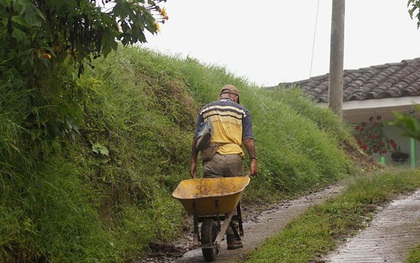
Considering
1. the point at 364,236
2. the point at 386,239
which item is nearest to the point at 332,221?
the point at 364,236

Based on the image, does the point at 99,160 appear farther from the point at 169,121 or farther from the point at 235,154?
the point at 169,121

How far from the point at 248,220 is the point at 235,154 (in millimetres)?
2283

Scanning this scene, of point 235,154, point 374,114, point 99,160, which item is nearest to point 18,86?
point 99,160

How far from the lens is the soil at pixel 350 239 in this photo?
748cm

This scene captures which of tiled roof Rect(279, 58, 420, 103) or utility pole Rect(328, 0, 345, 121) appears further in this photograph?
tiled roof Rect(279, 58, 420, 103)

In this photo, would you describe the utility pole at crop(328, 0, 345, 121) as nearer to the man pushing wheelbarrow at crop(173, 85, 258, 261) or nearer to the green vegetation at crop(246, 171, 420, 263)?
the green vegetation at crop(246, 171, 420, 263)

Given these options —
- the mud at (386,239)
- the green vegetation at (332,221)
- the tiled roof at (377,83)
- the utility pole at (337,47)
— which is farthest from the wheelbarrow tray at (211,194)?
the tiled roof at (377,83)

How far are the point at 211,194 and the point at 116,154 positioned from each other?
5.92 ft

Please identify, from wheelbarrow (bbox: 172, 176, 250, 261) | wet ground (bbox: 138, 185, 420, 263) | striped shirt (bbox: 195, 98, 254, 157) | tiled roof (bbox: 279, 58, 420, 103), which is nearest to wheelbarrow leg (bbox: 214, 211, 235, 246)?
wheelbarrow (bbox: 172, 176, 250, 261)

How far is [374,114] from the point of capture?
19359 mm

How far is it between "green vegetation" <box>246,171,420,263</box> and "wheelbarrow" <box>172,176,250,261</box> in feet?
1.47

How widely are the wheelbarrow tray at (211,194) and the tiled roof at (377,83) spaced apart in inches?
425

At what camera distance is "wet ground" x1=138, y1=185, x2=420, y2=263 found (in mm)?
7429

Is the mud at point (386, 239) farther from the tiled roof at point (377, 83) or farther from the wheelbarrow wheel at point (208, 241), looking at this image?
the tiled roof at point (377, 83)
